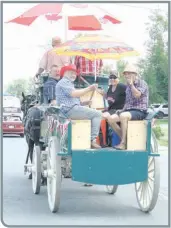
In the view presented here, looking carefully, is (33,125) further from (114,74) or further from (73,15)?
(73,15)

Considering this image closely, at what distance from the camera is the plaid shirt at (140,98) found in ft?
24.1

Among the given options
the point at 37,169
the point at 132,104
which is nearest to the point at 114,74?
the point at 132,104

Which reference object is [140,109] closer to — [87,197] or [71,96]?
[71,96]

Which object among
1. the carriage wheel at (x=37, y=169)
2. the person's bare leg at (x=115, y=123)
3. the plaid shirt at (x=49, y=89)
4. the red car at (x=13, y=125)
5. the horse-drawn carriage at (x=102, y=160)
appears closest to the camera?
the horse-drawn carriage at (x=102, y=160)

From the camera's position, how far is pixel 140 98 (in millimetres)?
7426

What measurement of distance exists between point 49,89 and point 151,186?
6.46 ft

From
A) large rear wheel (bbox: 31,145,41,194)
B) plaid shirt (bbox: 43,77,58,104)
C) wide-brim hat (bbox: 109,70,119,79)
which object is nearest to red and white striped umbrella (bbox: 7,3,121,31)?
wide-brim hat (bbox: 109,70,119,79)

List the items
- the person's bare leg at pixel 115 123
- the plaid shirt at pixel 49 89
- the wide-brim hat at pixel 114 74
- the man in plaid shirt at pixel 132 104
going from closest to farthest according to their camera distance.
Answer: the man in plaid shirt at pixel 132 104 < the person's bare leg at pixel 115 123 < the wide-brim hat at pixel 114 74 < the plaid shirt at pixel 49 89

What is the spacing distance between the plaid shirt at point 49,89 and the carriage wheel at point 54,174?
47.9 inches

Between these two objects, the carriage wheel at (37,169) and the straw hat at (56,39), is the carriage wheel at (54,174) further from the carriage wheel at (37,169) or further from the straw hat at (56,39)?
the straw hat at (56,39)

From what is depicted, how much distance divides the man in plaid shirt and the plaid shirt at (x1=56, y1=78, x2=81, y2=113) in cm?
46

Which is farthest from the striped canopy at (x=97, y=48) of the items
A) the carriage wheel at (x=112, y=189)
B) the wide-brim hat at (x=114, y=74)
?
the carriage wheel at (x=112, y=189)

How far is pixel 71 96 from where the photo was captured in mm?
7312

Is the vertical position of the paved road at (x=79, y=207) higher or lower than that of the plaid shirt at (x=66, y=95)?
lower
